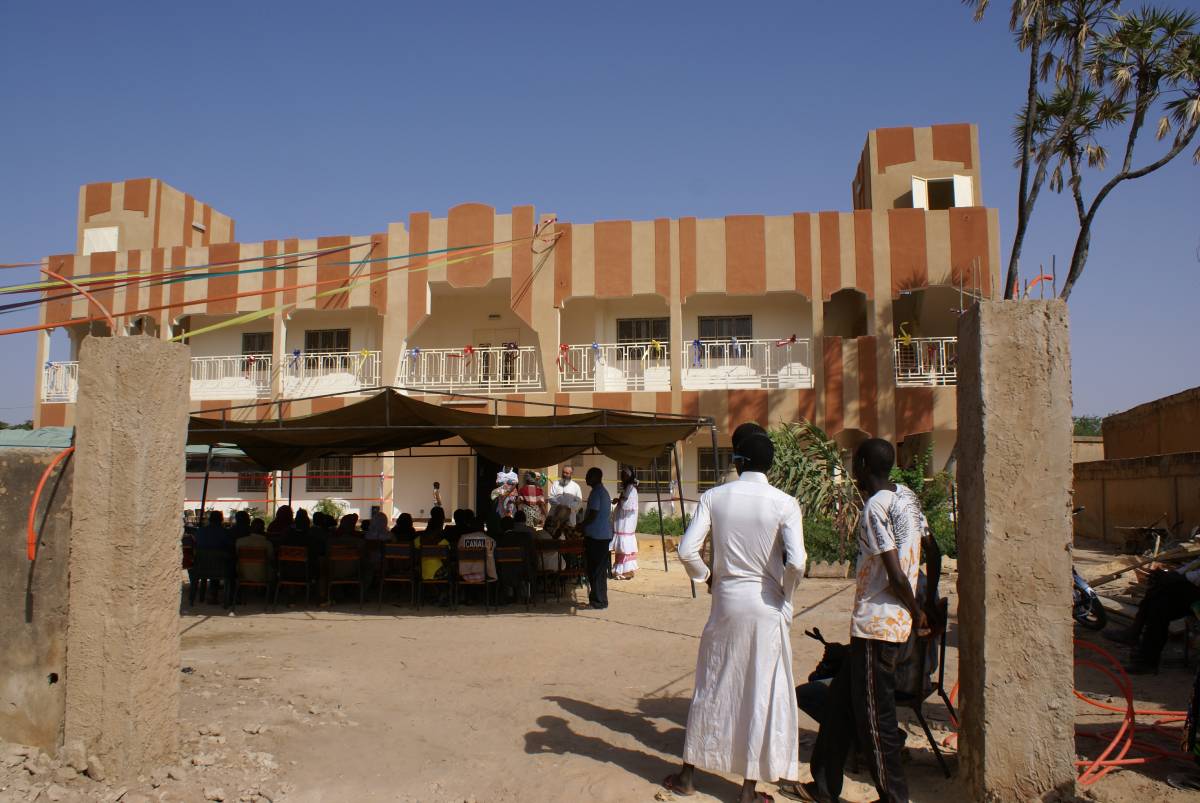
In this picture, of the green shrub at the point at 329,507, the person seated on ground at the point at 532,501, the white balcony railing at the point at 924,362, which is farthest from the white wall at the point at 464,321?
the white balcony railing at the point at 924,362

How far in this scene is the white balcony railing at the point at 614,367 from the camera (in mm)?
19109

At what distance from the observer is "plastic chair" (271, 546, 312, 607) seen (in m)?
9.79

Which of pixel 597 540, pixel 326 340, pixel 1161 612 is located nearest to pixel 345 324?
pixel 326 340

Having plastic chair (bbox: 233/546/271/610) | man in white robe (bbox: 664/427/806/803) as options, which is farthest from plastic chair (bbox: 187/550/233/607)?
man in white robe (bbox: 664/427/806/803)

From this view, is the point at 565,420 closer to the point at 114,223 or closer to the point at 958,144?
the point at 958,144

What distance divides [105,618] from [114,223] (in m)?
21.4

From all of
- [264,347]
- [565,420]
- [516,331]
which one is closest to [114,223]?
[264,347]

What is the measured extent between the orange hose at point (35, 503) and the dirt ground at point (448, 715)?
99 cm

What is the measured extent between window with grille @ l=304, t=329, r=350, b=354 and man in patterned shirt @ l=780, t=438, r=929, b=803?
63.2ft

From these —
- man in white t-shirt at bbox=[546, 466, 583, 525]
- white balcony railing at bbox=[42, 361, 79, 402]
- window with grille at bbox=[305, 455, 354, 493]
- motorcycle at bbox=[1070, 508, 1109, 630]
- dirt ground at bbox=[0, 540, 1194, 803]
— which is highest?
white balcony railing at bbox=[42, 361, 79, 402]

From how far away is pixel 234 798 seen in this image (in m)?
4.10

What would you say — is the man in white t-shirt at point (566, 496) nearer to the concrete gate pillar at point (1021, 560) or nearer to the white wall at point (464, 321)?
the white wall at point (464, 321)

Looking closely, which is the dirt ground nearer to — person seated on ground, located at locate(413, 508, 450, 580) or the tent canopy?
person seated on ground, located at locate(413, 508, 450, 580)

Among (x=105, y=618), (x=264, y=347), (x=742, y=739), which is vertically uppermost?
(x=264, y=347)
